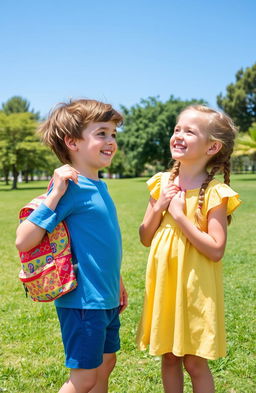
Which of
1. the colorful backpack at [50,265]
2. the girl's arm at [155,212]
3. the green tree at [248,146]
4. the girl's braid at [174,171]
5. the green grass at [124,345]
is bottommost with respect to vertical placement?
the green grass at [124,345]

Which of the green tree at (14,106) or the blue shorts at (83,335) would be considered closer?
the blue shorts at (83,335)

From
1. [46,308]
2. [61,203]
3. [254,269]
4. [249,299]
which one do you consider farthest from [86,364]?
[254,269]

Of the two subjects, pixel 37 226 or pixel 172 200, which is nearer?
pixel 37 226

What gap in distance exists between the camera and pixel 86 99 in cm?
216

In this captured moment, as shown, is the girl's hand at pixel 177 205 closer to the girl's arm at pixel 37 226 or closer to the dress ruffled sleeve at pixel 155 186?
the dress ruffled sleeve at pixel 155 186

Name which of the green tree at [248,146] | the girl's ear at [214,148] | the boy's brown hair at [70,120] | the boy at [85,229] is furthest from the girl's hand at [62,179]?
the green tree at [248,146]

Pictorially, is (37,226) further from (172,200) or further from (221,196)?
(221,196)

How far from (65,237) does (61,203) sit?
160 mm

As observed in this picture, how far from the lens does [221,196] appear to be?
6.90 ft

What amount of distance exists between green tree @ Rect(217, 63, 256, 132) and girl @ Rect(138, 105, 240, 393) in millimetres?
44671

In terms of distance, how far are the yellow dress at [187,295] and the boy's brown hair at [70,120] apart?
2.05 feet

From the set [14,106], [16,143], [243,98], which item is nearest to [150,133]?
[243,98]

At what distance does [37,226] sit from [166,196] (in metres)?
0.71

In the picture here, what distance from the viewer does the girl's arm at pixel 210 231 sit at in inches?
81.7
